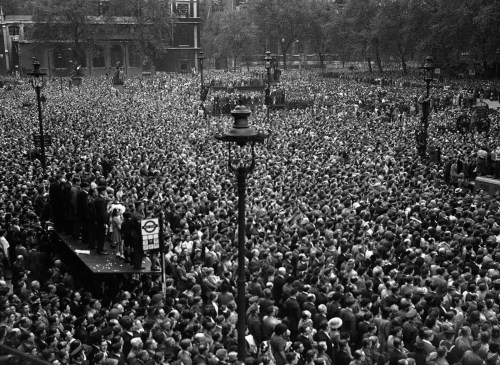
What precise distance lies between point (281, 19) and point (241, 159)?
82932 millimetres

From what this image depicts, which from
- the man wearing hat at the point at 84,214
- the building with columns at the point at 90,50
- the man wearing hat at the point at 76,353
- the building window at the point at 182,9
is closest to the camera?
the man wearing hat at the point at 76,353

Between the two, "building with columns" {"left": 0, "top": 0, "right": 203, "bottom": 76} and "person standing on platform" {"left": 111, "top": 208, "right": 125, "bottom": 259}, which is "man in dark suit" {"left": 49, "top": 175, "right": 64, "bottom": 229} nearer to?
"person standing on platform" {"left": 111, "top": 208, "right": 125, "bottom": 259}

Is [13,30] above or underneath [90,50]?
above

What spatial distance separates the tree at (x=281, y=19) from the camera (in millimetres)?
88438

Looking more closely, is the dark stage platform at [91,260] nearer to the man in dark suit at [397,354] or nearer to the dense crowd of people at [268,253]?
the dense crowd of people at [268,253]

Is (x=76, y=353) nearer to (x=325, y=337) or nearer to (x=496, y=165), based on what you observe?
(x=325, y=337)

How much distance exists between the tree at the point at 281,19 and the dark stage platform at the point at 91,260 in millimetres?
74968

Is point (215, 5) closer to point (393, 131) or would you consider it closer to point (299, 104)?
point (299, 104)

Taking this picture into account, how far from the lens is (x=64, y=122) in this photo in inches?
1377

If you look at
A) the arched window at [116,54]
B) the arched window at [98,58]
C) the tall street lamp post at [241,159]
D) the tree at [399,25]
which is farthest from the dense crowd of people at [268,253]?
the arched window at [116,54]

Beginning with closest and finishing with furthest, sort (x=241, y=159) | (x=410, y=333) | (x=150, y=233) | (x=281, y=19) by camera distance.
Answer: (x=241, y=159)
(x=410, y=333)
(x=150, y=233)
(x=281, y=19)

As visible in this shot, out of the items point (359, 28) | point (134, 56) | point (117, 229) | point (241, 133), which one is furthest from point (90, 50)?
point (241, 133)

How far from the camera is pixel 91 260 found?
1379 centimetres

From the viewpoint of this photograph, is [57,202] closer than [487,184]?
Yes
